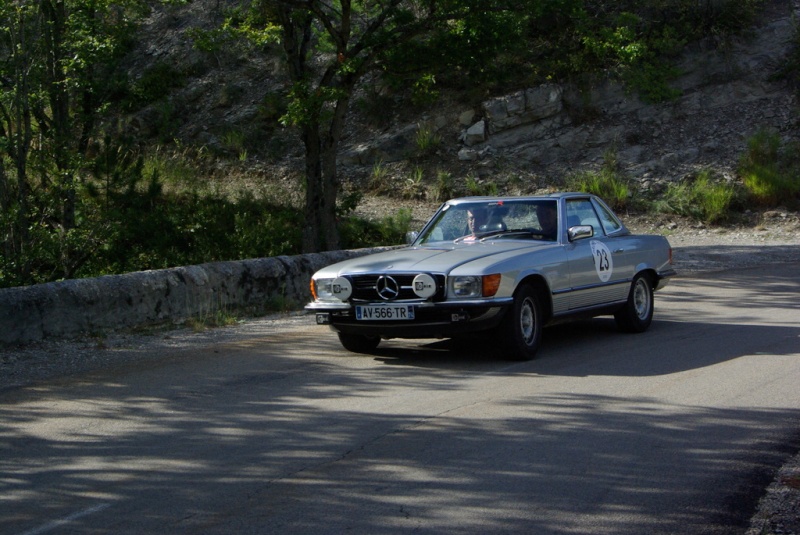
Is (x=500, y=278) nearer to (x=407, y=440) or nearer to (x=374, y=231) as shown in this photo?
(x=407, y=440)

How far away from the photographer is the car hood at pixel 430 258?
26.9ft

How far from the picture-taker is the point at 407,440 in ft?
18.9

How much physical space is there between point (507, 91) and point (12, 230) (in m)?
17.3

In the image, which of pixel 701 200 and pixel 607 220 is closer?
pixel 607 220

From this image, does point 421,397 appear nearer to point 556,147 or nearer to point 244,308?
point 244,308

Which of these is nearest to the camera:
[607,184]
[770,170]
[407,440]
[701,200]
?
[407,440]

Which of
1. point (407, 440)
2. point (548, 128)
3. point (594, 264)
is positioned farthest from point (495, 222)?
point (548, 128)

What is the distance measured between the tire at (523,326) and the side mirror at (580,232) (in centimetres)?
82

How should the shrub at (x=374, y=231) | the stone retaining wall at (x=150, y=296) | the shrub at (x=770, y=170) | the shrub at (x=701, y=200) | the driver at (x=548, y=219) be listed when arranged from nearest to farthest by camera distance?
the driver at (x=548, y=219) → the stone retaining wall at (x=150, y=296) → the shrub at (x=374, y=231) → the shrub at (x=701, y=200) → the shrub at (x=770, y=170)

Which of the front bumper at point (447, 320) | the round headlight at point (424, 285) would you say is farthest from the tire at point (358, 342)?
the round headlight at point (424, 285)

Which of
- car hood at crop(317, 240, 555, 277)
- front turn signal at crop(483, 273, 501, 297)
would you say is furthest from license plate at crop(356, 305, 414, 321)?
front turn signal at crop(483, 273, 501, 297)

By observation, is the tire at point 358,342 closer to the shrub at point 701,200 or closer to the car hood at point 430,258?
the car hood at point 430,258

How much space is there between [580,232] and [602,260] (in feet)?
1.71

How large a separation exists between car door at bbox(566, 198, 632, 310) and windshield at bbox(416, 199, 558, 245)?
248 millimetres
